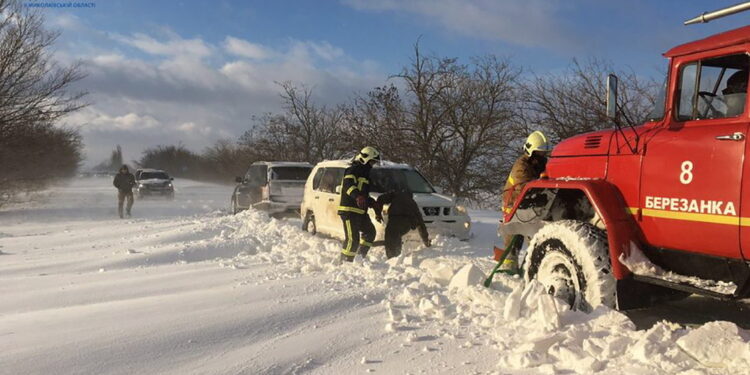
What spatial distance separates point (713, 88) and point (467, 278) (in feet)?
8.19

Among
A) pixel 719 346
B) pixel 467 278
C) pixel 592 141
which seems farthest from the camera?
pixel 467 278

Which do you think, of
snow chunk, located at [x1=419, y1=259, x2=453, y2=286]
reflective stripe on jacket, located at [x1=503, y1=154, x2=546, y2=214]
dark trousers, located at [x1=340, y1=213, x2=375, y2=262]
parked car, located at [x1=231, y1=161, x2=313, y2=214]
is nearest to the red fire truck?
snow chunk, located at [x1=419, y1=259, x2=453, y2=286]

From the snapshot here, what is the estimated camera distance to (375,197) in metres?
8.77

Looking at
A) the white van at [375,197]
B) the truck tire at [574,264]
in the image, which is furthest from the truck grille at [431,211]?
the truck tire at [574,264]

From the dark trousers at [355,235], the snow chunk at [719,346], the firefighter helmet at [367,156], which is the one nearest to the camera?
the snow chunk at [719,346]

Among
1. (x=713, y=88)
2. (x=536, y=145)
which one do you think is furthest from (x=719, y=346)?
(x=536, y=145)

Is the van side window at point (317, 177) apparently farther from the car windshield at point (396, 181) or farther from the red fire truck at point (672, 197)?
the red fire truck at point (672, 197)

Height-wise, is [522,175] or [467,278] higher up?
[522,175]

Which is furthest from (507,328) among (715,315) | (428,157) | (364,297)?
(428,157)

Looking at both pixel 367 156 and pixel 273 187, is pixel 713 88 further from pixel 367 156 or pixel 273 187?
pixel 273 187

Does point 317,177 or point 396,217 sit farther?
point 317,177

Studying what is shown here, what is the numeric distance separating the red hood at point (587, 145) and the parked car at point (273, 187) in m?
9.47

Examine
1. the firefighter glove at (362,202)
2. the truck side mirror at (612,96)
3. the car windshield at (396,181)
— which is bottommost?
the firefighter glove at (362,202)

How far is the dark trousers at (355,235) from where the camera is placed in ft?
23.6
